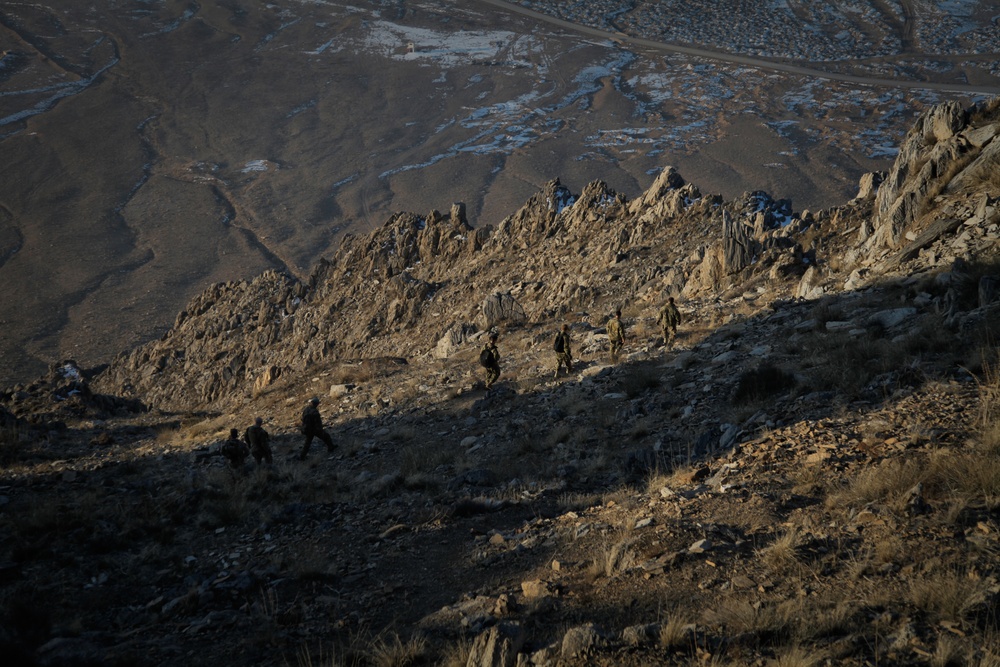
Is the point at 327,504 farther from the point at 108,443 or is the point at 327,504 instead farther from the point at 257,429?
the point at 108,443

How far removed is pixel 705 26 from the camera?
120875 mm

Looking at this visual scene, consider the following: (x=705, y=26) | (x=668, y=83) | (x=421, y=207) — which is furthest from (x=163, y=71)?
(x=705, y=26)

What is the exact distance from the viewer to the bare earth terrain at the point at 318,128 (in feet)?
243

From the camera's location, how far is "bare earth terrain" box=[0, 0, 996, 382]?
2916 inches

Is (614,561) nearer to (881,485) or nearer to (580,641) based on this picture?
(580,641)

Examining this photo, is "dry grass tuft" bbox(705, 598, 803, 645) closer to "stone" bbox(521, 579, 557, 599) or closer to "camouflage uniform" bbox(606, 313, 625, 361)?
"stone" bbox(521, 579, 557, 599)

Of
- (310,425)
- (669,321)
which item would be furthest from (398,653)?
(669,321)

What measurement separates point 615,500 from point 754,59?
118295 mm

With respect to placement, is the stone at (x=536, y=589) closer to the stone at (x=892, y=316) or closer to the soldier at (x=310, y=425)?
the stone at (x=892, y=316)

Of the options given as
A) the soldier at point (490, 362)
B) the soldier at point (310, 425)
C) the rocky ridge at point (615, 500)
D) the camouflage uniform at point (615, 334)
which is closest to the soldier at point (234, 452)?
the rocky ridge at point (615, 500)

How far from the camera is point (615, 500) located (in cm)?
704

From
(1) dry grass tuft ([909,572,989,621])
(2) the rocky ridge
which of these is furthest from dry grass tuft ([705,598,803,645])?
(1) dry grass tuft ([909,572,989,621])

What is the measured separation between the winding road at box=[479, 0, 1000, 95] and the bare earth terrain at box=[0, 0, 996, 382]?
171 cm

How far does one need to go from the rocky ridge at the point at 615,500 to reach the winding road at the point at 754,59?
81.0 meters
